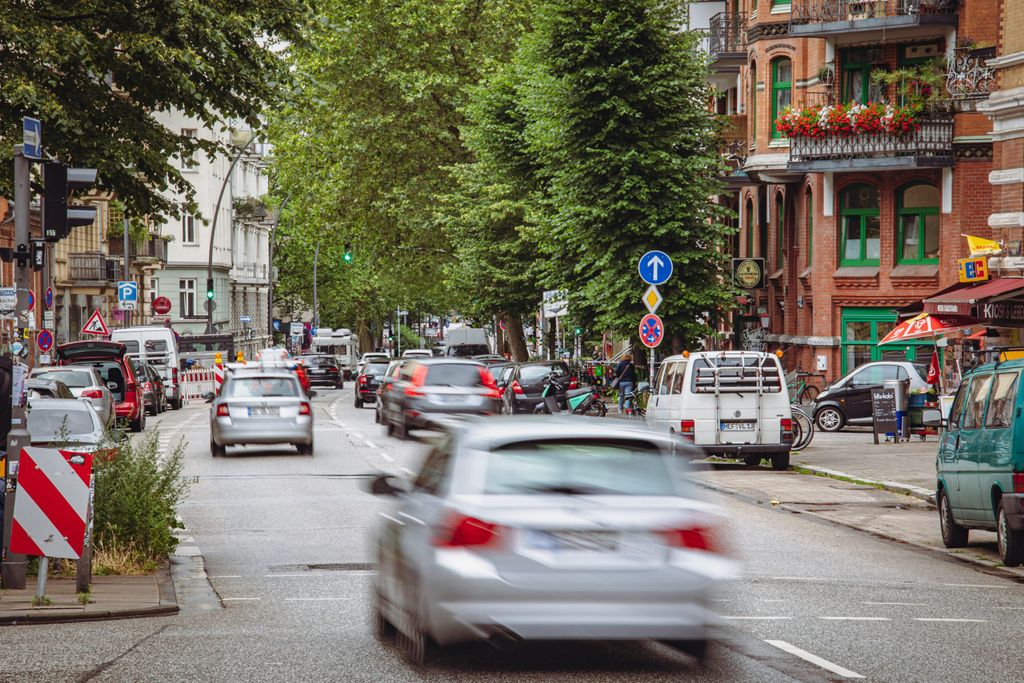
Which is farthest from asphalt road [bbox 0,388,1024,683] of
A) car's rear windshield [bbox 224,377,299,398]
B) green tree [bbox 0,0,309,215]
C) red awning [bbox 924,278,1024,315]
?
car's rear windshield [bbox 224,377,299,398]

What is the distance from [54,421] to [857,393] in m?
20.7

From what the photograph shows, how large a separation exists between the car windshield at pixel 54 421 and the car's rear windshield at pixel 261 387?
21.9ft

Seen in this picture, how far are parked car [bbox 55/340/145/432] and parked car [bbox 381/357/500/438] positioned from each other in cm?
692

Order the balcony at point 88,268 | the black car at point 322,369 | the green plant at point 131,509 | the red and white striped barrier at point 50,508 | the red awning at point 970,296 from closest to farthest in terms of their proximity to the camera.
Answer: the red and white striped barrier at point 50,508, the green plant at point 131,509, the red awning at point 970,296, the balcony at point 88,268, the black car at point 322,369

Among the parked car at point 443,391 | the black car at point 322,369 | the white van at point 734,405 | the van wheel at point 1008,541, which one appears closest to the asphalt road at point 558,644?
the van wheel at point 1008,541

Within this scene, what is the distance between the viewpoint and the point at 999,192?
32.6 m

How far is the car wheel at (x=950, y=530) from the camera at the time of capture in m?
16.3

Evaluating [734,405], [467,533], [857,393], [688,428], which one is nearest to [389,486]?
[467,533]

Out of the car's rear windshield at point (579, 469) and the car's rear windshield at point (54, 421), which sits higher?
the car's rear windshield at point (579, 469)

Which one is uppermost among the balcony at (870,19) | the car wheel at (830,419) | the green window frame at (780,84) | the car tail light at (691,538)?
the balcony at (870,19)

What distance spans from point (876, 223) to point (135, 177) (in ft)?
84.6

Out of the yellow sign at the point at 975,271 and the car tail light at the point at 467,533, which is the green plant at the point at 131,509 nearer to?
the car tail light at the point at 467,533

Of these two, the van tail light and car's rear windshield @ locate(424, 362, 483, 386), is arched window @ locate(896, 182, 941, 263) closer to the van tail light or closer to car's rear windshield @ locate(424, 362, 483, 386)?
car's rear windshield @ locate(424, 362, 483, 386)

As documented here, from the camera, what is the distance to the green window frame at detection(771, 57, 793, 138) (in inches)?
1769
